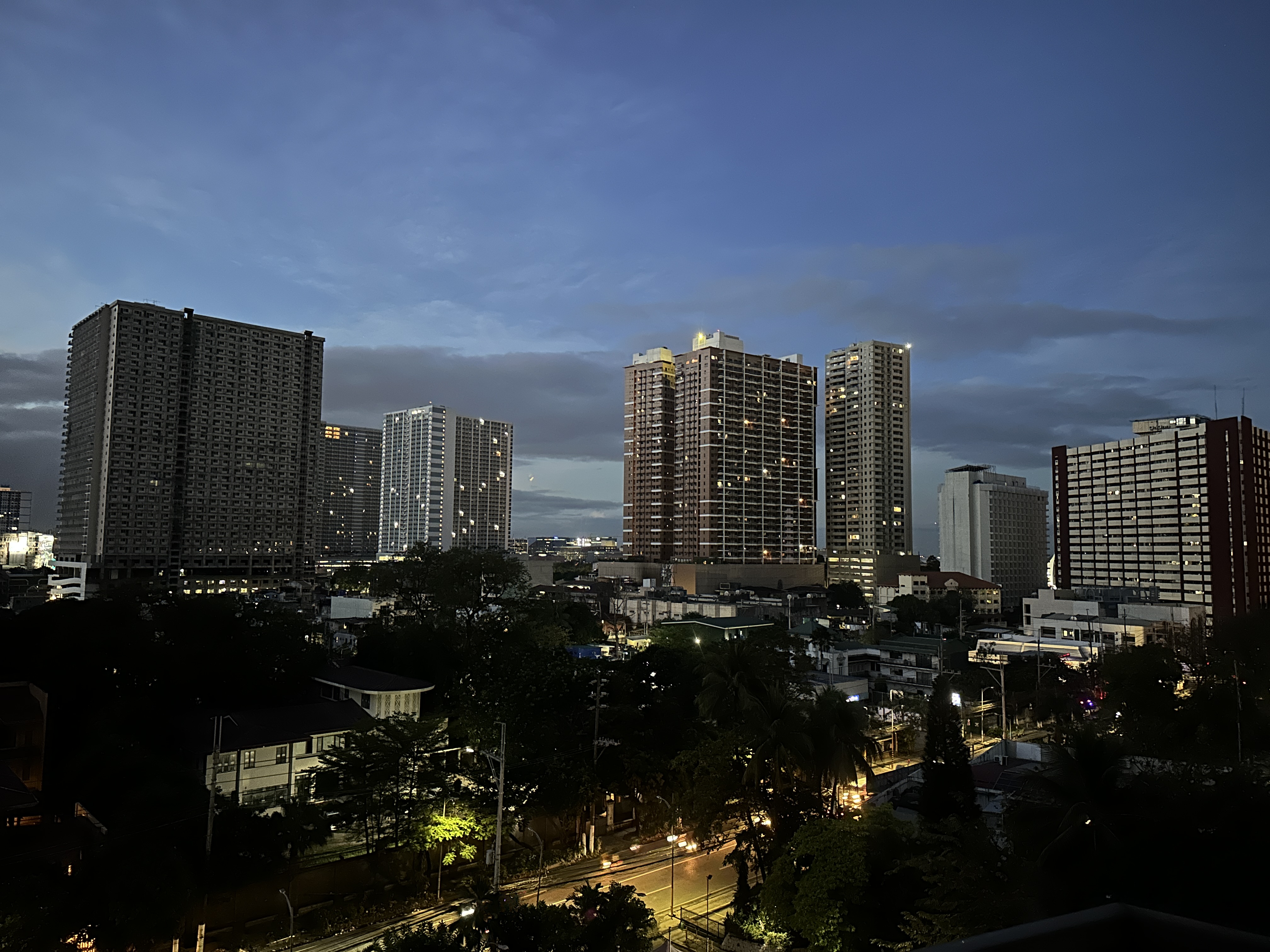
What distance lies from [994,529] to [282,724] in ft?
364

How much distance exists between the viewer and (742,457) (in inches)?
3831

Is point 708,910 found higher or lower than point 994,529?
lower

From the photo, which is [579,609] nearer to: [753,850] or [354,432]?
[753,850]

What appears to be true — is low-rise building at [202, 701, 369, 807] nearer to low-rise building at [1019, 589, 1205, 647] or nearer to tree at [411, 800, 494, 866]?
tree at [411, 800, 494, 866]

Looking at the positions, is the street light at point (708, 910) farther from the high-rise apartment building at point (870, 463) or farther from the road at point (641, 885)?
the high-rise apartment building at point (870, 463)

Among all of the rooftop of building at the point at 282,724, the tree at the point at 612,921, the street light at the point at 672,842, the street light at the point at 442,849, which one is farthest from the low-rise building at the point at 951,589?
the tree at the point at 612,921

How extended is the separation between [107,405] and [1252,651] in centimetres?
9837

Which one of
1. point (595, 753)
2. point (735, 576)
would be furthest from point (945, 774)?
point (735, 576)

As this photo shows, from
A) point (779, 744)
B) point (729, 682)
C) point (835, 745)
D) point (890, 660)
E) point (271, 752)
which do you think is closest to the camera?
point (779, 744)

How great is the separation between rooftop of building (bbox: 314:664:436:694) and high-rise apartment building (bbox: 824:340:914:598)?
8492cm

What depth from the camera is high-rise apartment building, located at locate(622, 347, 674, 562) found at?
10125 cm

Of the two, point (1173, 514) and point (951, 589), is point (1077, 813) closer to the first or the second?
point (951, 589)

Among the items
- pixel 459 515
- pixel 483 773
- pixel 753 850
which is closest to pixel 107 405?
pixel 459 515

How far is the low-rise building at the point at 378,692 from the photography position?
2455cm
